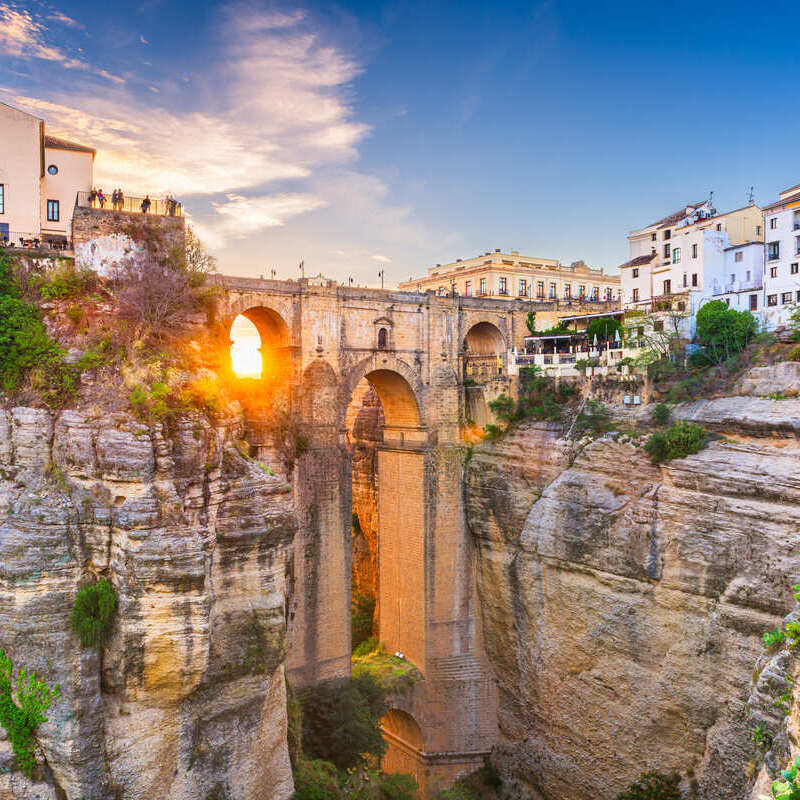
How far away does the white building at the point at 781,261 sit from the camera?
93.4 ft

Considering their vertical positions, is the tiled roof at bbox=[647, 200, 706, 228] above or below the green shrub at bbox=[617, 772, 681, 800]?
above

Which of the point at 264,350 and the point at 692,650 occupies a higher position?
the point at 264,350

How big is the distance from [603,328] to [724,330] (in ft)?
16.9

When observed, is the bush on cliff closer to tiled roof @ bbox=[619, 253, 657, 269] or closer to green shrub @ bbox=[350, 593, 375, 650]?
green shrub @ bbox=[350, 593, 375, 650]

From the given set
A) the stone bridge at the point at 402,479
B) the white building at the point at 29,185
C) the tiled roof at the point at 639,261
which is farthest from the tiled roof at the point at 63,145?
the tiled roof at the point at 639,261

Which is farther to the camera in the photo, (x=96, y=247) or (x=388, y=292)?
(x=388, y=292)

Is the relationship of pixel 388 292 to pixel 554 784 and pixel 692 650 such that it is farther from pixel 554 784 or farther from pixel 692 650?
pixel 554 784

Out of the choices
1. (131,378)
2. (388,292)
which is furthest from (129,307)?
(388,292)

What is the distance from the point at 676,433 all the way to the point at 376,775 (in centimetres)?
1460

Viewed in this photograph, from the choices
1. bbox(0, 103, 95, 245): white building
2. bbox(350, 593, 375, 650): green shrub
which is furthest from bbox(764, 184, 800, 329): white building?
bbox(0, 103, 95, 245): white building

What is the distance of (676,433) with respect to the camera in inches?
885

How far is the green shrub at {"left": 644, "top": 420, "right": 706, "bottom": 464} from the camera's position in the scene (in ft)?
72.8

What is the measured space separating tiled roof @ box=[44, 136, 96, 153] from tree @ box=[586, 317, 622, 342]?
20.4 metres

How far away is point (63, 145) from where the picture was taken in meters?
21.3
